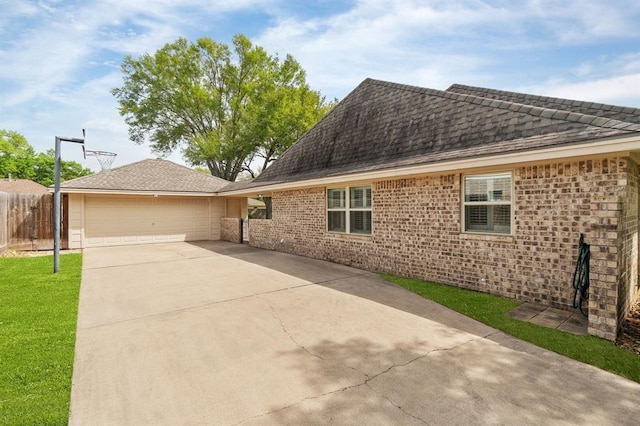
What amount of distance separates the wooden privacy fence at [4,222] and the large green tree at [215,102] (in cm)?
1530

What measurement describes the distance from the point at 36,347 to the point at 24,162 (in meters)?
49.6

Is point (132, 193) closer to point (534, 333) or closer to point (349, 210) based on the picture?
point (349, 210)

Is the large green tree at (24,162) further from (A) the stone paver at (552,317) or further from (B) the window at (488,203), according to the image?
(A) the stone paver at (552,317)

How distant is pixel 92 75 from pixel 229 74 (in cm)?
1934

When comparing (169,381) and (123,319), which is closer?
(169,381)

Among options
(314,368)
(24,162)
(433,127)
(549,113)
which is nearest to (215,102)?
(433,127)

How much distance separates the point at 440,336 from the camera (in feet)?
13.8

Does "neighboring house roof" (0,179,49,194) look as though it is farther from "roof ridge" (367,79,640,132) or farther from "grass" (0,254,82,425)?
"roof ridge" (367,79,640,132)

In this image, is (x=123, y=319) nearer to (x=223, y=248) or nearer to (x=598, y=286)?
(x=598, y=286)

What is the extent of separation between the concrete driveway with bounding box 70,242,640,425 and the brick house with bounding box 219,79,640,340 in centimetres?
164

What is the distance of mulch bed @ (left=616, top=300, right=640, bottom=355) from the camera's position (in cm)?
387

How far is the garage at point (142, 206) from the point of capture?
1344 centimetres

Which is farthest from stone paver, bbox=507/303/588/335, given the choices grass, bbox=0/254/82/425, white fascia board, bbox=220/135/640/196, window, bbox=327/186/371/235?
grass, bbox=0/254/82/425

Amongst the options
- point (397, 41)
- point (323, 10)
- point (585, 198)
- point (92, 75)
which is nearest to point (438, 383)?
point (585, 198)
